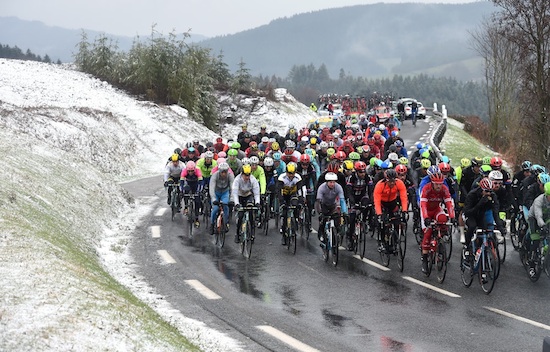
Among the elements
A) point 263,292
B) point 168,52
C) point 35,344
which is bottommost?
point 263,292

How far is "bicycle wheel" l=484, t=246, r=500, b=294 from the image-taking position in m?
12.5

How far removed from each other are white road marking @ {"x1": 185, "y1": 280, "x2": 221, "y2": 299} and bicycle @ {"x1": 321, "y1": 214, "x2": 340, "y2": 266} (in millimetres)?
3015

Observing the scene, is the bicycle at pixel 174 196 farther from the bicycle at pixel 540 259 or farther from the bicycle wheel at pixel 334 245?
the bicycle at pixel 540 259

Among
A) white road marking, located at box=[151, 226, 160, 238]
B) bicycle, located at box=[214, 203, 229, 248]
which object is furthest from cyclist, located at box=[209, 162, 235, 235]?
white road marking, located at box=[151, 226, 160, 238]

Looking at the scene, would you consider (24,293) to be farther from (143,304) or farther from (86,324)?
(143,304)

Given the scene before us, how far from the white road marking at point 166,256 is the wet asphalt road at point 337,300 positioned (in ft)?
0.13

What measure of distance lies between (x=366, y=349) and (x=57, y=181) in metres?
12.7

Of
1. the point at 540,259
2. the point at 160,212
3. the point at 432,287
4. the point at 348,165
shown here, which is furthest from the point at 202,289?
the point at 160,212

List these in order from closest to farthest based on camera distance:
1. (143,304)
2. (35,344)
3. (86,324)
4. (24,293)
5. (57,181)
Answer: (35,344)
(86,324)
(24,293)
(143,304)
(57,181)

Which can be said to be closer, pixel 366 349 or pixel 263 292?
pixel 366 349

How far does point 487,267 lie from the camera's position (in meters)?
12.6

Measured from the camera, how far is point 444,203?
14.0m

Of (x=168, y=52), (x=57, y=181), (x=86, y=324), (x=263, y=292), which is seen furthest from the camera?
(x=168, y=52)

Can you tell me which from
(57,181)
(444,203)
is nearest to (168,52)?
(57,181)
